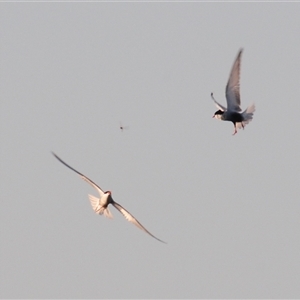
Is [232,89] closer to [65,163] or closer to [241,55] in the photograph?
[241,55]

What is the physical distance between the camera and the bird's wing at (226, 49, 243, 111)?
44000 mm

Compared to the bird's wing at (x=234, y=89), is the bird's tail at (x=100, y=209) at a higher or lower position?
lower

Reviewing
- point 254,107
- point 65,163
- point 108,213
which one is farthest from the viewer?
point 108,213

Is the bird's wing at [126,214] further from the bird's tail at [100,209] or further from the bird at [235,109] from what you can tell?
the bird at [235,109]

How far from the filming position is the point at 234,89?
44.9m

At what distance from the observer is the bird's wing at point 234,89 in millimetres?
44000

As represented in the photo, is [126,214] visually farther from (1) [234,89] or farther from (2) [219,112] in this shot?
(1) [234,89]

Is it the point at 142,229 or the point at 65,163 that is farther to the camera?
the point at 142,229

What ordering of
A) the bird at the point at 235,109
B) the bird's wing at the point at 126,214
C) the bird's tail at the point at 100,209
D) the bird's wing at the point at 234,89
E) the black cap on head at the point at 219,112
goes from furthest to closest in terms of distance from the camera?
1. the bird's tail at the point at 100,209
2. the bird's wing at the point at 126,214
3. the black cap on head at the point at 219,112
4. the bird at the point at 235,109
5. the bird's wing at the point at 234,89

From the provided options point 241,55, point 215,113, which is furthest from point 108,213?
point 241,55

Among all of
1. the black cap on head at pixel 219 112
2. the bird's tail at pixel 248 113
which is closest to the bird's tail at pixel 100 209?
the black cap on head at pixel 219 112

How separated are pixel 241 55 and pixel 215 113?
3742mm

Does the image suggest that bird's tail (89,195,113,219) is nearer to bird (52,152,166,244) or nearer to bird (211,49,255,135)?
bird (52,152,166,244)

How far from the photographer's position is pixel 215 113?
46188 mm
